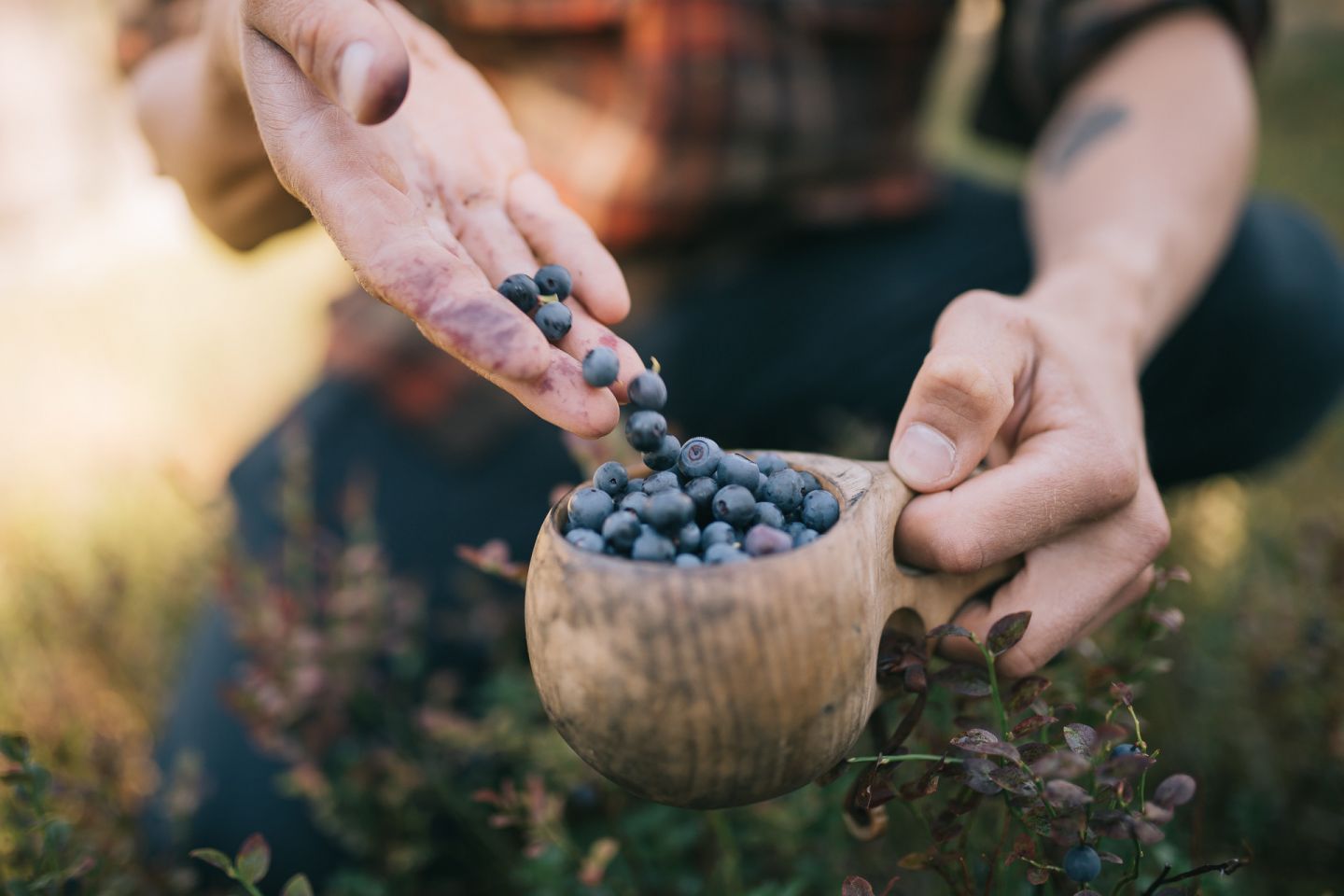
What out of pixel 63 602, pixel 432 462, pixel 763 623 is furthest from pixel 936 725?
pixel 63 602

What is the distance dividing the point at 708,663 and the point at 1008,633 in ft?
0.90

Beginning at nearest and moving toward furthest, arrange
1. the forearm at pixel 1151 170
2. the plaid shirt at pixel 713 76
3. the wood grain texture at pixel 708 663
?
the wood grain texture at pixel 708 663, the forearm at pixel 1151 170, the plaid shirt at pixel 713 76

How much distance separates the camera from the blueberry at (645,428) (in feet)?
2.78

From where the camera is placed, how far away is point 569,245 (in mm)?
1032

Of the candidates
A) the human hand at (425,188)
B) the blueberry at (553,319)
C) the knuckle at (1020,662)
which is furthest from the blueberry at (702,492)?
the knuckle at (1020,662)

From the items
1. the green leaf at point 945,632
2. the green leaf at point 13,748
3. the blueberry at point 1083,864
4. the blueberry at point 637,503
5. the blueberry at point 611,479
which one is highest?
the blueberry at point 637,503

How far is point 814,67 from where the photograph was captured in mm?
1982

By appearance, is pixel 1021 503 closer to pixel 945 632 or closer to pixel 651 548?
pixel 945 632

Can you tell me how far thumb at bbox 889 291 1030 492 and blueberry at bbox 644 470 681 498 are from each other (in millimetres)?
237

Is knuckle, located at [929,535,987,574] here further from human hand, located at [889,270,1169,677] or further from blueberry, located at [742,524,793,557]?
blueberry, located at [742,524,793,557]

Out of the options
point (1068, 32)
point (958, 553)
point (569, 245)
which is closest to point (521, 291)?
point (569, 245)

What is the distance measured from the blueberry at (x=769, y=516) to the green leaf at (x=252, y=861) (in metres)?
0.50

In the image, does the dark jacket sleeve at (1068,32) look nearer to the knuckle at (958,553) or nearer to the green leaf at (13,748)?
the knuckle at (958,553)

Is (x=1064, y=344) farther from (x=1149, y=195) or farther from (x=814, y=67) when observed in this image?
(x=814, y=67)
